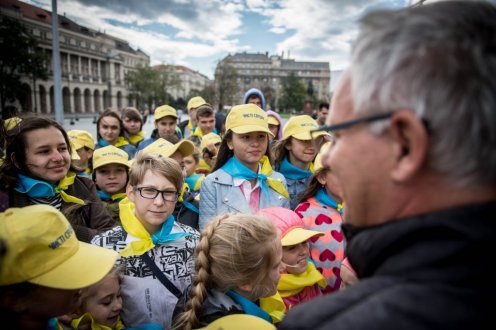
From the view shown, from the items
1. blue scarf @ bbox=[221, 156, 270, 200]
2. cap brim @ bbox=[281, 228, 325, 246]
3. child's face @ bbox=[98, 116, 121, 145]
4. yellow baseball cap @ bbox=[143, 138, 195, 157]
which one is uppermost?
child's face @ bbox=[98, 116, 121, 145]

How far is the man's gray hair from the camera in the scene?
0.72 m

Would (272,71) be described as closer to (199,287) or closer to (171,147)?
(171,147)

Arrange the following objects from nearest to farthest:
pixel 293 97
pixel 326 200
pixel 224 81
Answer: pixel 326 200, pixel 224 81, pixel 293 97

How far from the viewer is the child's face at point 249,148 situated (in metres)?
3.40

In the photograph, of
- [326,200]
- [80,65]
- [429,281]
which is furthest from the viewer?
[80,65]

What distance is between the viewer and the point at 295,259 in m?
2.48

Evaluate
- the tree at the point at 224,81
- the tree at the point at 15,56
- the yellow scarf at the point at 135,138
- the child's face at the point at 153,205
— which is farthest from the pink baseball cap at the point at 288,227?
the tree at the point at 224,81

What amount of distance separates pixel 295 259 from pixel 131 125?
501cm

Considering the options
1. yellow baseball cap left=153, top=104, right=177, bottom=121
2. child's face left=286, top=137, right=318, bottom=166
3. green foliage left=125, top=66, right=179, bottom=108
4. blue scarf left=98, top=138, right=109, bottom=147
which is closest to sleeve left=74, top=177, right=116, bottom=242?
child's face left=286, top=137, right=318, bottom=166

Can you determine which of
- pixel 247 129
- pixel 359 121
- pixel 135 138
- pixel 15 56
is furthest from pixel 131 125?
pixel 15 56

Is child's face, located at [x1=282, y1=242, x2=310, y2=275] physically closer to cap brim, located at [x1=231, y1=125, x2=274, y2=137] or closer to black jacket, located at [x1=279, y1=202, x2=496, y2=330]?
cap brim, located at [x1=231, y1=125, x2=274, y2=137]

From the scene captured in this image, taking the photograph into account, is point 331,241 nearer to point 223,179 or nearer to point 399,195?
point 223,179

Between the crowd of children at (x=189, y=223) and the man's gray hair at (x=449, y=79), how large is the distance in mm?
446

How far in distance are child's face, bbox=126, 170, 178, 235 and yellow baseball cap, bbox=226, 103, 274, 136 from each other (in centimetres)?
108
